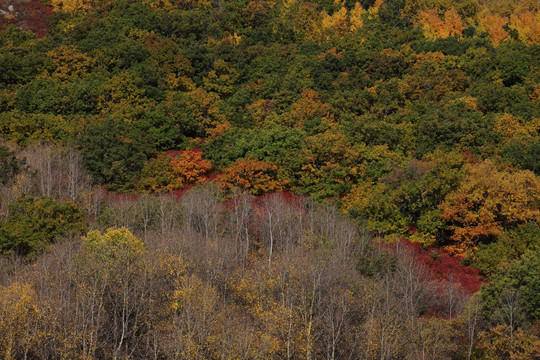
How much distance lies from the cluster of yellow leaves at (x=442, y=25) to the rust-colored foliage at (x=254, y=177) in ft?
137

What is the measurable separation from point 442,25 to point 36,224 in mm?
67729

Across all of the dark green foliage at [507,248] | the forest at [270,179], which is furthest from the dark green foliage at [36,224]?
the dark green foliage at [507,248]

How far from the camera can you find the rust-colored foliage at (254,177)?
63562mm

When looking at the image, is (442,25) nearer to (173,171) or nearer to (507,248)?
(173,171)

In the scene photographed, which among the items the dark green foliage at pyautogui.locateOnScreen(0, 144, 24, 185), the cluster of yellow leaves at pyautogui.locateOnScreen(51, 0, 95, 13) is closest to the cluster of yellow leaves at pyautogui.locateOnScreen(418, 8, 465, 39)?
the cluster of yellow leaves at pyautogui.locateOnScreen(51, 0, 95, 13)

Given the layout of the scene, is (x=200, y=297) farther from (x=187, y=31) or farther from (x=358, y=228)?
(x=187, y=31)

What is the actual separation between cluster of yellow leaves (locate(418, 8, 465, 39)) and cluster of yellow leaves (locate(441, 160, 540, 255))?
42982 mm

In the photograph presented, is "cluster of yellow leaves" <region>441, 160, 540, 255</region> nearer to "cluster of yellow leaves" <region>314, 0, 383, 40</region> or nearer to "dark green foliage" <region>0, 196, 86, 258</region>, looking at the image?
"dark green foliage" <region>0, 196, 86, 258</region>

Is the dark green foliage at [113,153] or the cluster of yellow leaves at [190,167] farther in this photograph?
the cluster of yellow leaves at [190,167]

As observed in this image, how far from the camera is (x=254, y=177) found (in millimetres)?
64062

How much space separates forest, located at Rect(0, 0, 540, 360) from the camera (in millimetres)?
37969

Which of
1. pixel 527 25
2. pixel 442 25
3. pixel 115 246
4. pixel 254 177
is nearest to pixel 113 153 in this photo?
pixel 254 177

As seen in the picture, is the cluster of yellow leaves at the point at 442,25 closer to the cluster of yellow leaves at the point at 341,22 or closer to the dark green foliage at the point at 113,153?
the cluster of yellow leaves at the point at 341,22

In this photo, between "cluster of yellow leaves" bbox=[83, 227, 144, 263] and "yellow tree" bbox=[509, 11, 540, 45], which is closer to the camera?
"cluster of yellow leaves" bbox=[83, 227, 144, 263]
